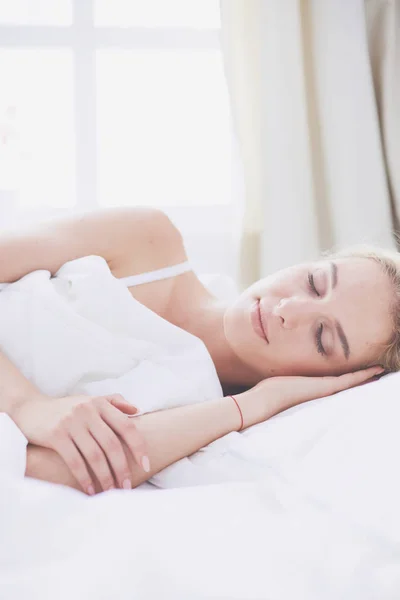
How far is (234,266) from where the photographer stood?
250cm

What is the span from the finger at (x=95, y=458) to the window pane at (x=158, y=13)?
7.21 ft

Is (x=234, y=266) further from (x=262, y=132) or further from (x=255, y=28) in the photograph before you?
(x=255, y=28)

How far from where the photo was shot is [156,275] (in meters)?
1.59

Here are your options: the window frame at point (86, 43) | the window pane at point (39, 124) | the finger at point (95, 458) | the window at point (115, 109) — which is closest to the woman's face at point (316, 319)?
the finger at point (95, 458)

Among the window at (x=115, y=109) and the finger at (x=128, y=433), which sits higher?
the window at (x=115, y=109)

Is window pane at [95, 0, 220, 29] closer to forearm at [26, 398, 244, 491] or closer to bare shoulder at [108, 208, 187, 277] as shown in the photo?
bare shoulder at [108, 208, 187, 277]

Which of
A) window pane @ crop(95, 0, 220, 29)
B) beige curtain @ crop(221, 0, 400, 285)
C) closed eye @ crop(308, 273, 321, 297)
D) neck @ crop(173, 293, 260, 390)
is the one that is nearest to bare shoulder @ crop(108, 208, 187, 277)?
neck @ crop(173, 293, 260, 390)

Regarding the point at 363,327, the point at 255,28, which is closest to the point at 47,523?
the point at 363,327

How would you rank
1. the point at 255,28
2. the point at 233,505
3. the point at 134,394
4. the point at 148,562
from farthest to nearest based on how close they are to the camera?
the point at 255,28 → the point at 134,394 → the point at 233,505 → the point at 148,562

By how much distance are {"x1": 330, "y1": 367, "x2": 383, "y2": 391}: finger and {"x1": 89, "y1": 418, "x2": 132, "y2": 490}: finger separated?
0.53 m

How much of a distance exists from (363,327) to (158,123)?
5.81 feet

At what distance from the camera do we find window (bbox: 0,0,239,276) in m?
2.67

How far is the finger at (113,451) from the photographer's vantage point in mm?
1008

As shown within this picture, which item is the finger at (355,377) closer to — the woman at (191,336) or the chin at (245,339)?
the woman at (191,336)
